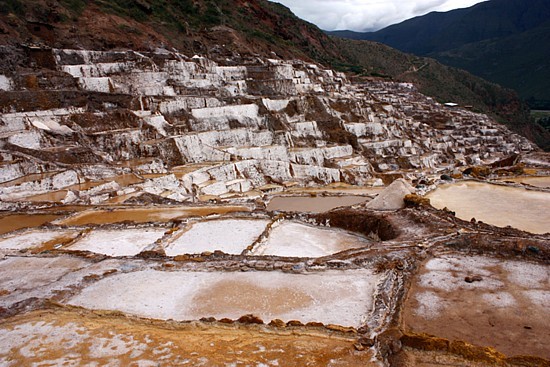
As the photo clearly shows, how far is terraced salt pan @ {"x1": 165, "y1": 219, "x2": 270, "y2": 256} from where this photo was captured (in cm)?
1129

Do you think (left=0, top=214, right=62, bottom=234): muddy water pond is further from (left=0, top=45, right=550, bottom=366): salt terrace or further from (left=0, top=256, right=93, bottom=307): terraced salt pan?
(left=0, top=256, right=93, bottom=307): terraced salt pan

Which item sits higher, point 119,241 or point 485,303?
point 119,241

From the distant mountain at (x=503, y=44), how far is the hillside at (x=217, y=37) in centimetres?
3755

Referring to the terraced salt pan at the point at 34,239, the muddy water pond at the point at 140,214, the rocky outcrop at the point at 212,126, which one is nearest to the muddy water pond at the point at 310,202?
the muddy water pond at the point at 140,214

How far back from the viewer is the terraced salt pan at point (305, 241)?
10938mm

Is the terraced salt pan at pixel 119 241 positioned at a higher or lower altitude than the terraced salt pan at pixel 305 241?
higher

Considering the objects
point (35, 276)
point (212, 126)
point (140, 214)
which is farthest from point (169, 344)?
point (212, 126)

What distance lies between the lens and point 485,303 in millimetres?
6730

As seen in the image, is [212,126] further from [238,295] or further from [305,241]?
[238,295]

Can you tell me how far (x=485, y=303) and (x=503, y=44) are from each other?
16898 centimetres

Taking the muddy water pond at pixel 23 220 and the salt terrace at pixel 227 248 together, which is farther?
the muddy water pond at pixel 23 220

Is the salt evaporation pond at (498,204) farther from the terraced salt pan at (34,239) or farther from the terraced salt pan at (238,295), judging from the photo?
the terraced salt pan at (34,239)

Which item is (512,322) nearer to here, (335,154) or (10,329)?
(10,329)

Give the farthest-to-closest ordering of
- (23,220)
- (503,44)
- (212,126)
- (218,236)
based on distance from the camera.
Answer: (503,44), (212,126), (23,220), (218,236)
